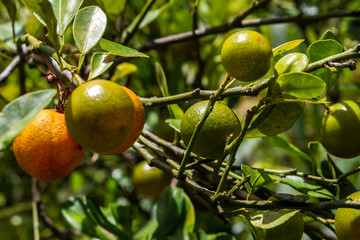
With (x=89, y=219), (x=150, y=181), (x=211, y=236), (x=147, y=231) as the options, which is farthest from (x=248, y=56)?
(x=150, y=181)

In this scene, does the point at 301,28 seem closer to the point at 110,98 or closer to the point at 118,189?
the point at 118,189

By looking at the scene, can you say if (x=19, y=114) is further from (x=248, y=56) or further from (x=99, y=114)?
(x=248, y=56)

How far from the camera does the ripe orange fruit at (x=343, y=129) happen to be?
39.9 inches

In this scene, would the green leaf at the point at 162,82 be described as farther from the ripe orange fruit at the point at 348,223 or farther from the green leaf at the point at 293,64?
the ripe orange fruit at the point at 348,223

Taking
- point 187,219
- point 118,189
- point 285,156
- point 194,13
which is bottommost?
point 285,156

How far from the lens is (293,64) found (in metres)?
0.81

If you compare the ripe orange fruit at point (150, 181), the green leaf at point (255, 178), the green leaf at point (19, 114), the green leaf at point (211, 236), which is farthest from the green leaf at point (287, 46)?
the ripe orange fruit at point (150, 181)

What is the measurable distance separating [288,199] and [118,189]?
1.29m

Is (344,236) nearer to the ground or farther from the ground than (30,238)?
farther from the ground

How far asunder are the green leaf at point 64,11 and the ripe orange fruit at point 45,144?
191mm

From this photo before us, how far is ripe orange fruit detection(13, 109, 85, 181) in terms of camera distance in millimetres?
885

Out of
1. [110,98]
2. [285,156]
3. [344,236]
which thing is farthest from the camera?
[285,156]

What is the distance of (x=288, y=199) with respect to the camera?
798mm

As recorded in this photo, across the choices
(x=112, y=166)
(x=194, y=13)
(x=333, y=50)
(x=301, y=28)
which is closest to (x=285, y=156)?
(x=301, y=28)
